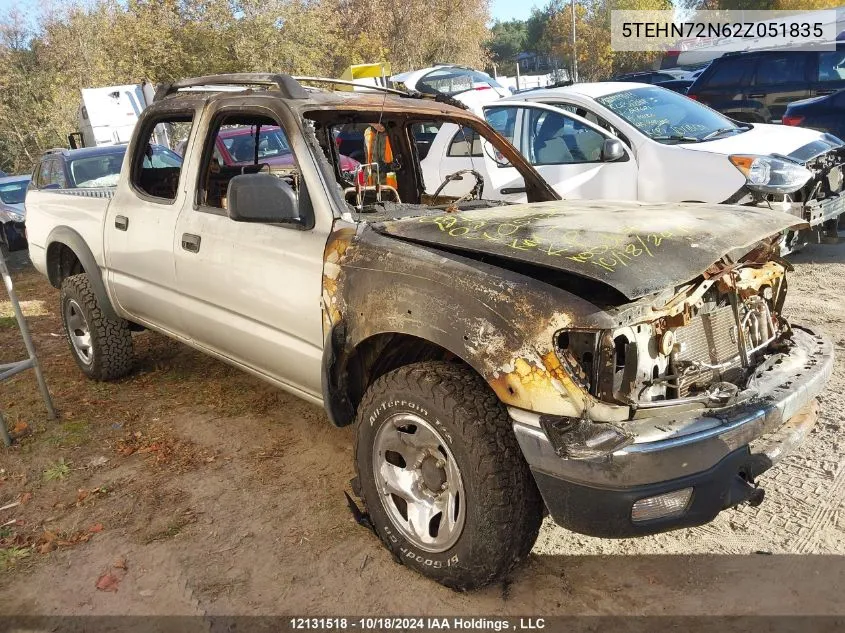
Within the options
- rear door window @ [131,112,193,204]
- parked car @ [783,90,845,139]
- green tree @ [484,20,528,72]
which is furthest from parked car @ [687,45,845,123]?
green tree @ [484,20,528,72]

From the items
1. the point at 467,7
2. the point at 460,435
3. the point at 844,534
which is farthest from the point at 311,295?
the point at 467,7

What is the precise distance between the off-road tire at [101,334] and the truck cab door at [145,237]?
29 centimetres

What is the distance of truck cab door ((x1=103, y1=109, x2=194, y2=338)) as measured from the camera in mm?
3947

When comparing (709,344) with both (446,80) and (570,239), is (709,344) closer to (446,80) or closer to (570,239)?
(570,239)

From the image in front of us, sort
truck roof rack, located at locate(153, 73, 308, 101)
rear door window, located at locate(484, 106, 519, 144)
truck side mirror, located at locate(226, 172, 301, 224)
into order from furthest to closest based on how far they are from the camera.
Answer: rear door window, located at locate(484, 106, 519, 144) → truck roof rack, located at locate(153, 73, 308, 101) → truck side mirror, located at locate(226, 172, 301, 224)

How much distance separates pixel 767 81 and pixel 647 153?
590 cm

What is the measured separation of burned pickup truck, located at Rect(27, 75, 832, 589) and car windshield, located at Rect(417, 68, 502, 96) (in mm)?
12241

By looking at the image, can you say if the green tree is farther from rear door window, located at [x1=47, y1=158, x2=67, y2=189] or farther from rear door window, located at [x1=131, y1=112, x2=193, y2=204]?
rear door window, located at [x1=131, y1=112, x2=193, y2=204]

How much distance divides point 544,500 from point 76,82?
2821 cm

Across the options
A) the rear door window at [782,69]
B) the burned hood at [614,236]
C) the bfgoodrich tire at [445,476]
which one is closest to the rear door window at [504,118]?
the burned hood at [614,236]

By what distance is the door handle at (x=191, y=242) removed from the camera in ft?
12.0

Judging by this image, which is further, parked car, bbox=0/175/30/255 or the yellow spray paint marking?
parked car, bbox=0/175/30/255

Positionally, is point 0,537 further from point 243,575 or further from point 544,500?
point 544,500

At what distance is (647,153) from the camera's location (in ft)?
20.9
